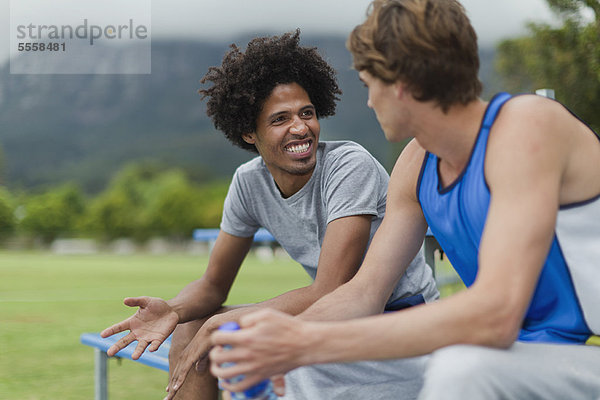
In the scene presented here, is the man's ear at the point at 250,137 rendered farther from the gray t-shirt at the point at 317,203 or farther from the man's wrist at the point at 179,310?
the man's wrist at the point at 179,310

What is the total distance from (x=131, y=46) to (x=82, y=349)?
145m

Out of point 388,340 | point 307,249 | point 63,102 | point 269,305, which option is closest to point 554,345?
point 388,340

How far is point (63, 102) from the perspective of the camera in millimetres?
121938

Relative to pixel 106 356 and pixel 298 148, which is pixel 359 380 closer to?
pixel 298 148

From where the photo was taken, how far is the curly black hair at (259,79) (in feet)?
9.69

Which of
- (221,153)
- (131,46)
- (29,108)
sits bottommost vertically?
(221,153)

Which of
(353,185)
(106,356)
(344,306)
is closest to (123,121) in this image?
(106,356)

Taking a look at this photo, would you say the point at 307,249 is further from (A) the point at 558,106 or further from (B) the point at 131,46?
(B) the point at 131,46

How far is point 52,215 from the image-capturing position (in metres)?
78.6

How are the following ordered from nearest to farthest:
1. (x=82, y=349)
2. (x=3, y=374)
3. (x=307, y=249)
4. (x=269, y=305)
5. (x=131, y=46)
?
(x=269, y=305) < (x=307, y=249) < (x=3, y=374) < (x=82, y=349) < (x=131, y=46)

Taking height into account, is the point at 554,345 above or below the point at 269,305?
above

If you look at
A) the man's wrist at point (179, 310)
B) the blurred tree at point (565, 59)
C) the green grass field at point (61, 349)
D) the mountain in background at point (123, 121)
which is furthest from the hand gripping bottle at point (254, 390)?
the mountain in background at point (123, 121)

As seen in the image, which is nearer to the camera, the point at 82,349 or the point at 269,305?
the point at 269,305

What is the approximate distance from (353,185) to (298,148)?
12.8 inches
